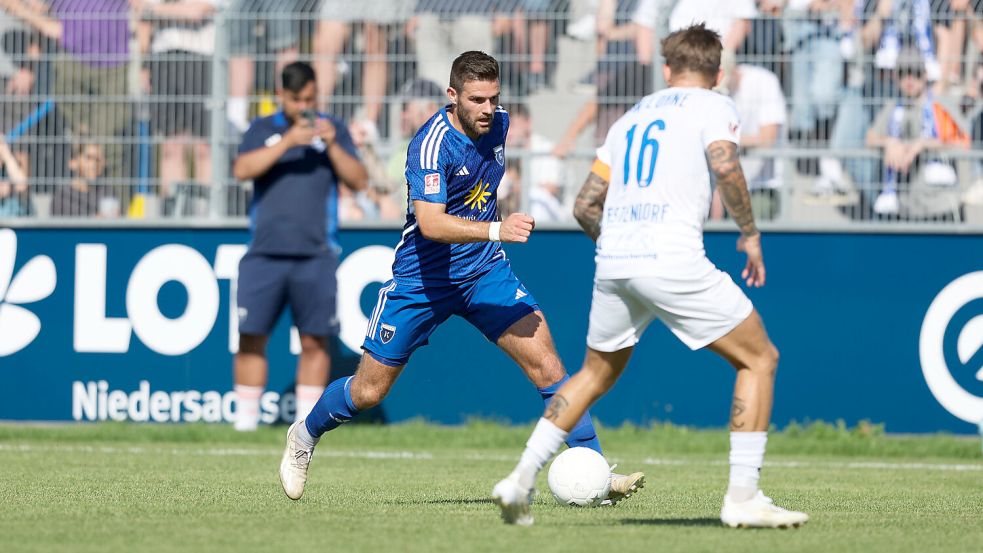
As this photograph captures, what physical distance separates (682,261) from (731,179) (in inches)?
15.4

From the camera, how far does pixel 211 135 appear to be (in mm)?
13625

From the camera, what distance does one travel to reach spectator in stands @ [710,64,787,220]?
512 inches

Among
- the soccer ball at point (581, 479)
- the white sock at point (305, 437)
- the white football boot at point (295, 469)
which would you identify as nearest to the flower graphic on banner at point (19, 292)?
the white sock at point (305, 437)

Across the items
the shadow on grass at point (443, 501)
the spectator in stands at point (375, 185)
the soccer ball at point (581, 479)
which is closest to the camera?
the soccer ball at point (581, 479)

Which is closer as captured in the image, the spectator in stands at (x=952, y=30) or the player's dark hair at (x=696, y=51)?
the player's dark hair at (x=696, y=51)

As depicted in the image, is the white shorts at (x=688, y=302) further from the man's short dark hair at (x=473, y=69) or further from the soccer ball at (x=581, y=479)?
the man's short dark hair at (x=473, y=69)

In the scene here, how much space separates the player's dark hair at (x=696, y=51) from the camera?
270 inches

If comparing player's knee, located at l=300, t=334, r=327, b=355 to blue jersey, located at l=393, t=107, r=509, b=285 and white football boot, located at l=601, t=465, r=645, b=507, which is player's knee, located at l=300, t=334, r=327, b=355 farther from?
white football boot, located at l=601, t=465, r=645, b=507

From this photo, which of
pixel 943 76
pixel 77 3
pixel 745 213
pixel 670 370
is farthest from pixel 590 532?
pixel 77 3

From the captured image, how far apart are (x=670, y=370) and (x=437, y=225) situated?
5727 mm

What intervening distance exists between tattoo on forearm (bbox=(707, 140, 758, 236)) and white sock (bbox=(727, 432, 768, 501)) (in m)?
0.86

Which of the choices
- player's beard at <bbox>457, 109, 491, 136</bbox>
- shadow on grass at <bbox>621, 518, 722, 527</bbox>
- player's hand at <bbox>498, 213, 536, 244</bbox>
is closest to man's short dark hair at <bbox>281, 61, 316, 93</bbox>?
player's beard at <bbox>457, 109, 491, 136</bbox>

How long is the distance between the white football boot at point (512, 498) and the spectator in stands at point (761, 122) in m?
6.74

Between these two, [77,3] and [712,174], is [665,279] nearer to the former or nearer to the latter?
[712,174]
